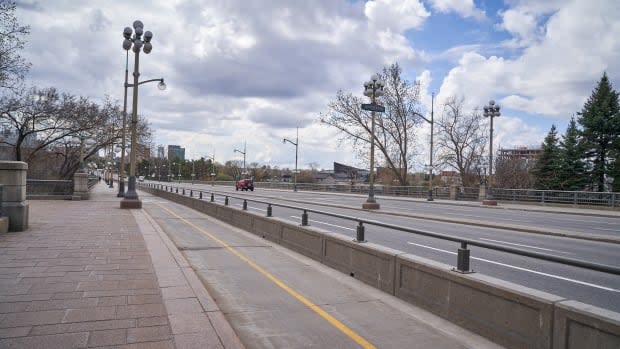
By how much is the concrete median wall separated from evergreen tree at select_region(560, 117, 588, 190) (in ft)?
161

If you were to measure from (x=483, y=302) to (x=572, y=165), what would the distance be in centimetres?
5245

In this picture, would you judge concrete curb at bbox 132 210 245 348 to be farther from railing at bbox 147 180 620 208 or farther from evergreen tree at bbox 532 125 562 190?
evergreen tree at bbox 532 125 562 190

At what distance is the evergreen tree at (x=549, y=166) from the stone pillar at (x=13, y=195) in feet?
170

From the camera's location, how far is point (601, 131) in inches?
1978

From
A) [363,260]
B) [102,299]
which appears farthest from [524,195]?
[102,299]

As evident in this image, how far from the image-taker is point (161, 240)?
1170 centimetres

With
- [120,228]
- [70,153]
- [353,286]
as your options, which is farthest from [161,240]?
[70,153]

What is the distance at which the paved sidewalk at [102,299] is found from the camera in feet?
16.0

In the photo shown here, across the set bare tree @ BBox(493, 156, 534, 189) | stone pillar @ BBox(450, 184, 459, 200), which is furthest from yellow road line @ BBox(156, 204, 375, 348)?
bare tree @ BBox(493, 156, 534, 189)

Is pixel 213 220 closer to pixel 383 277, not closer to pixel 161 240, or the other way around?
pixel 161 240

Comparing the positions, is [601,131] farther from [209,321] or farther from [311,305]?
[209,321]

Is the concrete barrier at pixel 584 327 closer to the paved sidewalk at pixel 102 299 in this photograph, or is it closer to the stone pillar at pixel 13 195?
the paved sidewalk at pixel 102 299

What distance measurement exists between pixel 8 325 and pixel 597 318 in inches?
233

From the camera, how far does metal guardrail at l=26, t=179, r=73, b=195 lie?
2913cm
